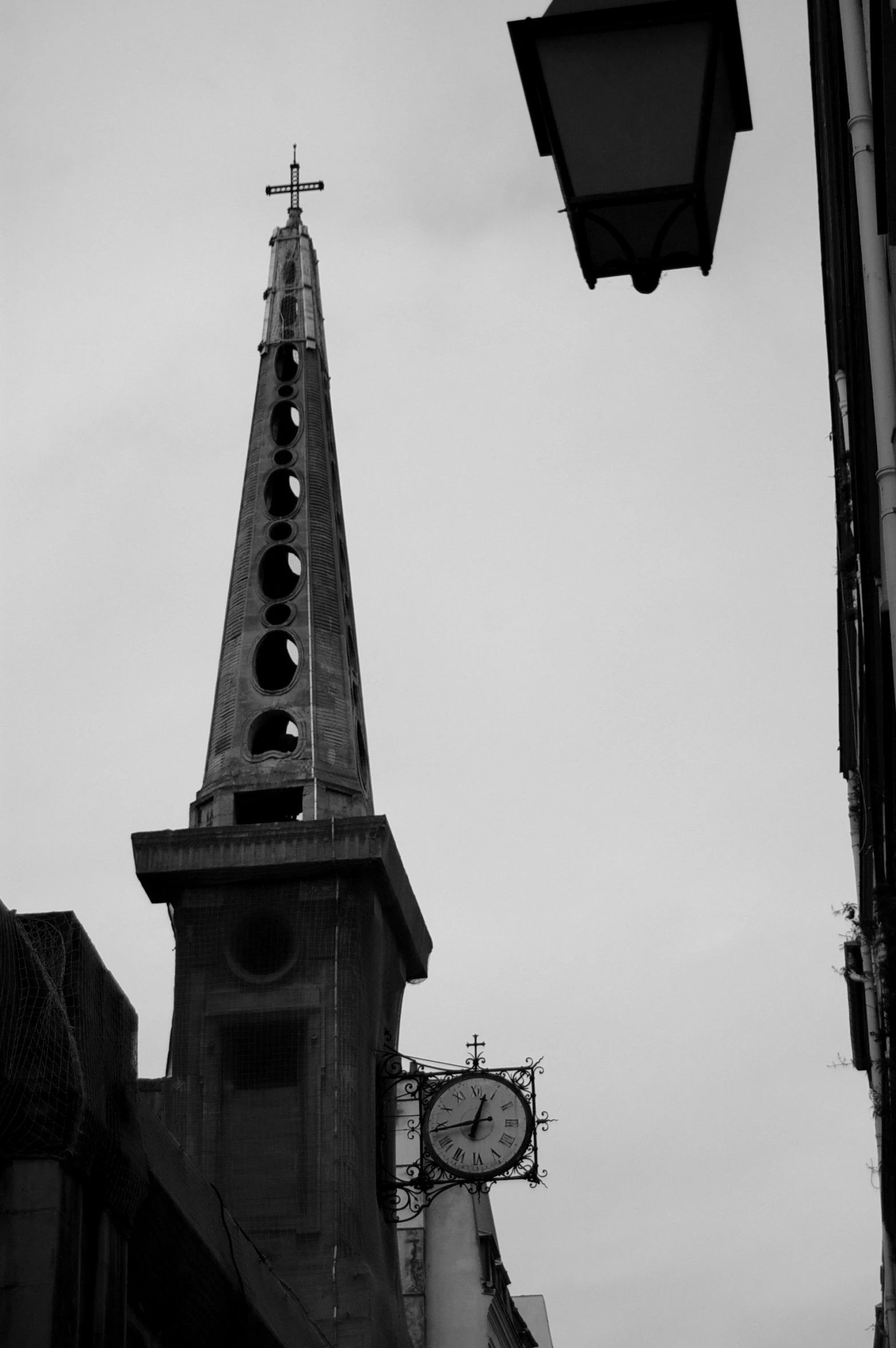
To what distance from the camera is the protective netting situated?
34.5 feet

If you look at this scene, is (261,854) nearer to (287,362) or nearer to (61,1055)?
(287,362)

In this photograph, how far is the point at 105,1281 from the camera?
11.4 meters

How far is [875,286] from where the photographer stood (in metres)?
14.1

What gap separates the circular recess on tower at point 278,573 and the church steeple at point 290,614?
0.11 ft

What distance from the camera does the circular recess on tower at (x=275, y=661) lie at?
1499 inches

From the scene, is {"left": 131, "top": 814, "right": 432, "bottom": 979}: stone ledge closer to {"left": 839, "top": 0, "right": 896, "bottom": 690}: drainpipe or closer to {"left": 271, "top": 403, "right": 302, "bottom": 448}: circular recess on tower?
{"left": 271, "top": 403, "right": 302, "bottom": 448}: circular recess on tower

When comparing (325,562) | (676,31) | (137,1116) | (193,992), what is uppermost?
(325,562)

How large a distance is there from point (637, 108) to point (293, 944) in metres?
28.2

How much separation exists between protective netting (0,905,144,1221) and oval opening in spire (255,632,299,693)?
2630 centimetres

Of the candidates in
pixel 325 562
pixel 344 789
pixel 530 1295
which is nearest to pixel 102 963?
pixel 344 789

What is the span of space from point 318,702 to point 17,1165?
26.3 m

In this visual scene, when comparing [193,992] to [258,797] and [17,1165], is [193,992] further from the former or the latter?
[17,1165]

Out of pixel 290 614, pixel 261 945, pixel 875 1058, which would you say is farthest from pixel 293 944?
pixel 875 1058

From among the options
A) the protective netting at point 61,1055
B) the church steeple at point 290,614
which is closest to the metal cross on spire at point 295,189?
the church steeple at point 290,614
